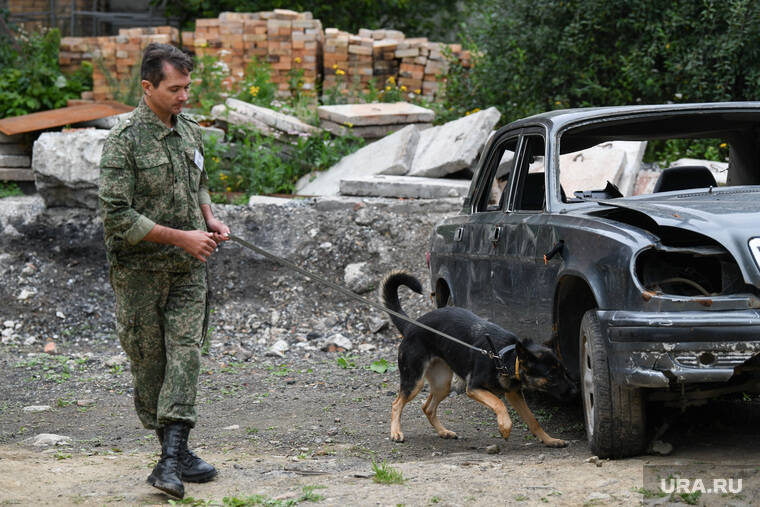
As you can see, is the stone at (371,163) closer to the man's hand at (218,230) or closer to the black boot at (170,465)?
the man's hand at (218,230)

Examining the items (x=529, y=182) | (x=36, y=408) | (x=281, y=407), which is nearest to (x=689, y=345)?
(x=529, y=182)

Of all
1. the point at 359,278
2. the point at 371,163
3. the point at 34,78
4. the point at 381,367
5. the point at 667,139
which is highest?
the point at 34,78

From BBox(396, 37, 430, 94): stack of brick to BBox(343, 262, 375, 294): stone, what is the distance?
20.9ft

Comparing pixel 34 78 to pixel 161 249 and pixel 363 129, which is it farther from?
pixel 161 249

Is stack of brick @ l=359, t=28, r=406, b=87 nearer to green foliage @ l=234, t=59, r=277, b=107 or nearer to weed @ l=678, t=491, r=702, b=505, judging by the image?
green foliage @ l=234, t=59, r=277, b=107

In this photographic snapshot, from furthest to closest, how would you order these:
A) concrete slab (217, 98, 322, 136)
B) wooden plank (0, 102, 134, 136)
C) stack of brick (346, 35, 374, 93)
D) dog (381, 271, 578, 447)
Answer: stack of brick (346, 35, 374, 93)
concrete slab (217, 98, 322, 136)
wooden plank (0, 102, 134, 136)
dog (381, 271, 578, 447)

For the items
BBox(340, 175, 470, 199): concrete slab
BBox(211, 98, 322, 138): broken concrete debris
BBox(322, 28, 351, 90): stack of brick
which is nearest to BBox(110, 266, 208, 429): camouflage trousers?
BBox(340, 175, 470, 199): concrete slab

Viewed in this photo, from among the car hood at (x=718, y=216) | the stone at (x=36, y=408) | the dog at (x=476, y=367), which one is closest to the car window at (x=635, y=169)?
the car hood at (x=718, y=216)

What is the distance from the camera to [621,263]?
4.24 metres

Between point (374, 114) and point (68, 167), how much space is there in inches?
170

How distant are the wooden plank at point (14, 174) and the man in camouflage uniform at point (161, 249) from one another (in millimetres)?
8667

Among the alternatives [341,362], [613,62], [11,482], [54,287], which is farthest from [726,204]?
[613,62]

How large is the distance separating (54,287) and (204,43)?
6909 millimetres

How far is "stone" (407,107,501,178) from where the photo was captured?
37.8 feet
